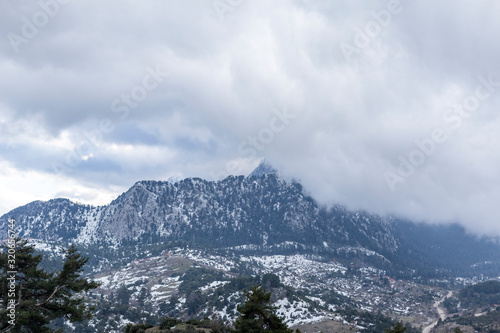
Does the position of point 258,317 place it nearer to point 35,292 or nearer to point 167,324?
point 35,292

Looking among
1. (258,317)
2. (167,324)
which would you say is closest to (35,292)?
(258,317)

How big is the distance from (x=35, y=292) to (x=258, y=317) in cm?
2785

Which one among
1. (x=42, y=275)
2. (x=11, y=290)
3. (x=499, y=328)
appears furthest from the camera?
(x=499, y=328)

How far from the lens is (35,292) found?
4103cm

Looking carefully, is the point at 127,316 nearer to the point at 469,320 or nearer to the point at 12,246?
the point at 12,246

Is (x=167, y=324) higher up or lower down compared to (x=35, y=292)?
lower down

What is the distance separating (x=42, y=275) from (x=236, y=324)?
24.8 metres

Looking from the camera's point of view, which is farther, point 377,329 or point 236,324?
point 377,329

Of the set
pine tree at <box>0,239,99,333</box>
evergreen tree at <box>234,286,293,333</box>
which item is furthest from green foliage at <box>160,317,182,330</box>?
evergreen tree at <box>234,286,293,333</box>

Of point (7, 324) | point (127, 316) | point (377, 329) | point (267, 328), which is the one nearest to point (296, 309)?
point (377, 329)

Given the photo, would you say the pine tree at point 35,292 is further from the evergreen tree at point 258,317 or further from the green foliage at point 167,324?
the green foliage at point 167,324

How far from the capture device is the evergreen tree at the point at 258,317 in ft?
137

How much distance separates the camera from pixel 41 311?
3916 cm

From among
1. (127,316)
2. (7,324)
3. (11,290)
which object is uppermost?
(11,290)
